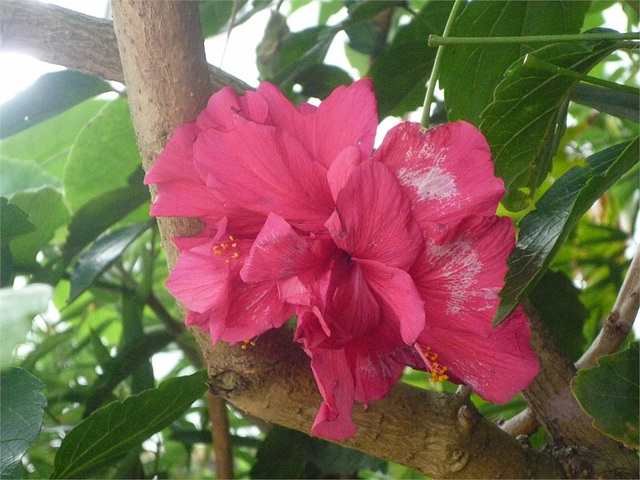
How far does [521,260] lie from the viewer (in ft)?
0.95

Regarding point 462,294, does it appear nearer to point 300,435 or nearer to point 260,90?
point 260,90

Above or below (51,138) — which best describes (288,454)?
below

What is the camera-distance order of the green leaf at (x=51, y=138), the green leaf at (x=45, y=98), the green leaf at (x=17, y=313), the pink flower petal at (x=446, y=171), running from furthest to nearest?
the green leaf at (x=51, y=138) < the green leaf at (x=45, y=98) < the pink flower petal at (x=446, y=171) < the green leaf at (x=17, y=313)

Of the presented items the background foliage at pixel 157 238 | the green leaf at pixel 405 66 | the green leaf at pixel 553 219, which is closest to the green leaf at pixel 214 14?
the background foliage at pixel 157 238

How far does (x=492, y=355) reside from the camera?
1.03ft

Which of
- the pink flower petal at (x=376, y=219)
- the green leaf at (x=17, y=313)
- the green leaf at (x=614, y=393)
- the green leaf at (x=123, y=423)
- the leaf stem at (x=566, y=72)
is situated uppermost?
the leaf stem at (x=566, y=72)

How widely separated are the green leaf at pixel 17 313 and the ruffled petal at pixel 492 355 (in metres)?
0.18

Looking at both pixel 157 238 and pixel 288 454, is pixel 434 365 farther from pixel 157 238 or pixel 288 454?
pixel 157 238

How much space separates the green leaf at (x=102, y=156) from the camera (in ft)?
1.84

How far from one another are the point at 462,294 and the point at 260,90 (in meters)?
0.12

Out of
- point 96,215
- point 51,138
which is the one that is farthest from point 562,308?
point 51,138

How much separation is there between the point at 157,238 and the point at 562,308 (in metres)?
0.36

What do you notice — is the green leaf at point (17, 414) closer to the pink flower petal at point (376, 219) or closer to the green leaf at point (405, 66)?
the pink flower petal at point (376, 219)

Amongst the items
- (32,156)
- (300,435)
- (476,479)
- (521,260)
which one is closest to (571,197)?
(521,260)
